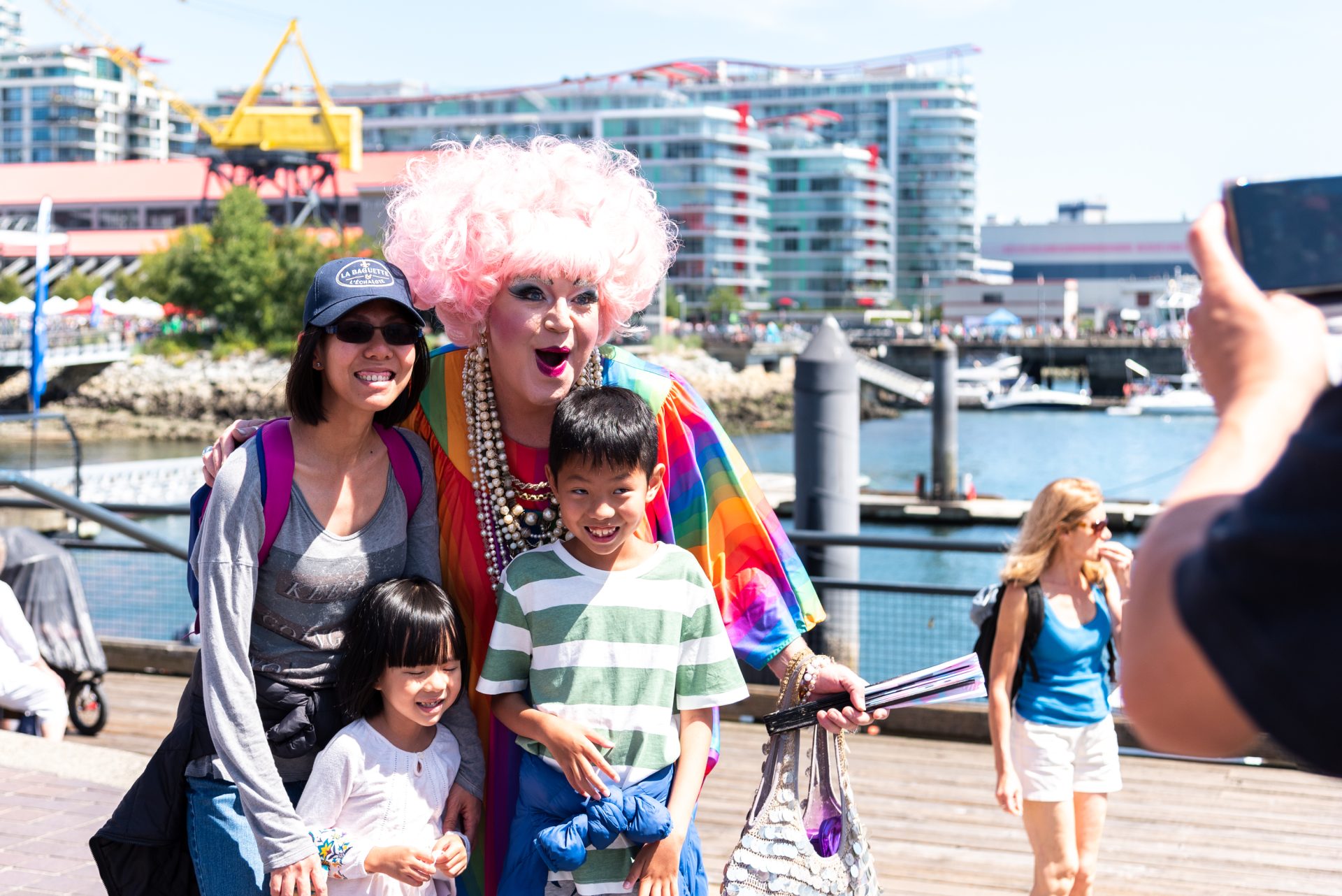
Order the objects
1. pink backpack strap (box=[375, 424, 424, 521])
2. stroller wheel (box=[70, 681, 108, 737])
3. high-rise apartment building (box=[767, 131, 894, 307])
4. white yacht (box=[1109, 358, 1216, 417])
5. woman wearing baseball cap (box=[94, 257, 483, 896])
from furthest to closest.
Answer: high-rise apartment building (box=[767, 131, 894, 307]) < white yacht (box=[1109, 358, 1216, 417]) < stroller wheel (box=[70, 681, 108, 737]) < pink backpack strap (box=[375, 424, 424, 521]) < woman wearing baseball cap (box=[94, 257, 483, 896])

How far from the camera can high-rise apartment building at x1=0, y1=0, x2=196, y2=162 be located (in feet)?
411

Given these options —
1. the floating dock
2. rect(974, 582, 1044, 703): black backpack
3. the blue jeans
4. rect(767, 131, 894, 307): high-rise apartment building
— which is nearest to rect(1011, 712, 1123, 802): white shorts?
rect(974, 582, 1044, 703): black backpack

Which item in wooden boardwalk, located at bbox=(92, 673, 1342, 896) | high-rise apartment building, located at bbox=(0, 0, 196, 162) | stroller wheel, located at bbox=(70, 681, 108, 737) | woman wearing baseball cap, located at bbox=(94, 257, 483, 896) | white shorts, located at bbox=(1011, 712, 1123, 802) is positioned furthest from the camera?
high-rise apartment building, located at bbox=(0, 0, 196, 162)

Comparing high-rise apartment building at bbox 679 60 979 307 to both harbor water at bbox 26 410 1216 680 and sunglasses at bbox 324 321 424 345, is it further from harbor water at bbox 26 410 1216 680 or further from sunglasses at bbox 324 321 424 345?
sunglasses at bbox 324 321 424 345

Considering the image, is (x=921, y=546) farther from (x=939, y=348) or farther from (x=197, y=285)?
(x=197, y=285)

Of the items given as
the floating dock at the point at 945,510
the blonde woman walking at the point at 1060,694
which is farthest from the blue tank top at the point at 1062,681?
the floating dock at the point at 945,510

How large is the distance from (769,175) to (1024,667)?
11396cm

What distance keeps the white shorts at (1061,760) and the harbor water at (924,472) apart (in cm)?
128

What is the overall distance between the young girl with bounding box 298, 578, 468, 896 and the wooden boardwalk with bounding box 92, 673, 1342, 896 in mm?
2277

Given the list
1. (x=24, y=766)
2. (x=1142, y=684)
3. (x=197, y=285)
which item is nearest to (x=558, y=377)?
(x=1142, y=684)

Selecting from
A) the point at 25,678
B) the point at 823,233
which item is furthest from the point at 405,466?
the point at 823,233

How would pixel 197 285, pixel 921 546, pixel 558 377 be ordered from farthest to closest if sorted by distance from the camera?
pixel 197 285 < pixel 921 546 < pixel 558 377

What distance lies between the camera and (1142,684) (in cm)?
104

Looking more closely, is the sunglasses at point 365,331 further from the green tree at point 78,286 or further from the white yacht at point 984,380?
the green tree at point 78,286
